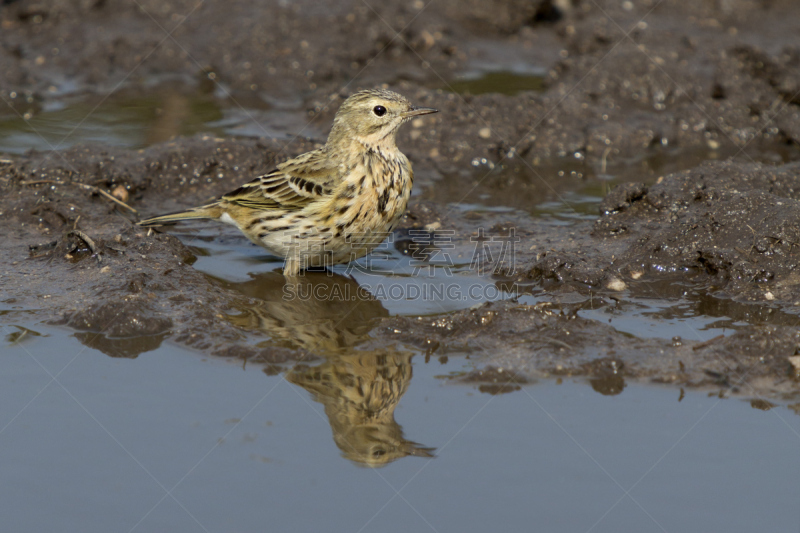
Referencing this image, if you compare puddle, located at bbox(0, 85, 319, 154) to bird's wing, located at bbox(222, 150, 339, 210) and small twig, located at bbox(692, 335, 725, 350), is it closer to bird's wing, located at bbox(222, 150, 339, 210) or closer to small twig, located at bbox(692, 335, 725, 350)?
bird's wing, located at bbox(222, 150, 339, 210)

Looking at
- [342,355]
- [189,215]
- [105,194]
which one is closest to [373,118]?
[189,215]

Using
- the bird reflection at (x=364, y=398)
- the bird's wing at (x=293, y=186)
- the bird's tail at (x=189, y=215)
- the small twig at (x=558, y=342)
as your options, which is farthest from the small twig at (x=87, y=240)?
the small twig at (x=558, y=342)

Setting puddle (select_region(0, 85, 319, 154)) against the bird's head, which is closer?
the bird's head

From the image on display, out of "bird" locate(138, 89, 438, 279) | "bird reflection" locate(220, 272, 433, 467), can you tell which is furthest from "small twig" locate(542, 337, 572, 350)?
"bird" locate(138, 89, 438, 279)

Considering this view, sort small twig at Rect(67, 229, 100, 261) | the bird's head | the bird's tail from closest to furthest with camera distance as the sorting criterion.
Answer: small twig at Rect(67, 229, 100, 261), the bird's head, the bird's tail

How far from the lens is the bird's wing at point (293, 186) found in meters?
6.82

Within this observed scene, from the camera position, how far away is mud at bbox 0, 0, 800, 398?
5.61m

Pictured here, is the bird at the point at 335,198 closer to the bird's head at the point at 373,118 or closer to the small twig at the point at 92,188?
the bird's head at the point at 373,118

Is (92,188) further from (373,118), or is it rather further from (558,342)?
(558,342)

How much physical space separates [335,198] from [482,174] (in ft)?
10.00

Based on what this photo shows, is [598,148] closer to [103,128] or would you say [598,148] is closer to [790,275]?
[790,275]

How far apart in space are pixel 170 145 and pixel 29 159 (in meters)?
1.48

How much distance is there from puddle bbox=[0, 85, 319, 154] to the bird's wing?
279 cm

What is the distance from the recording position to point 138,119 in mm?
10508
